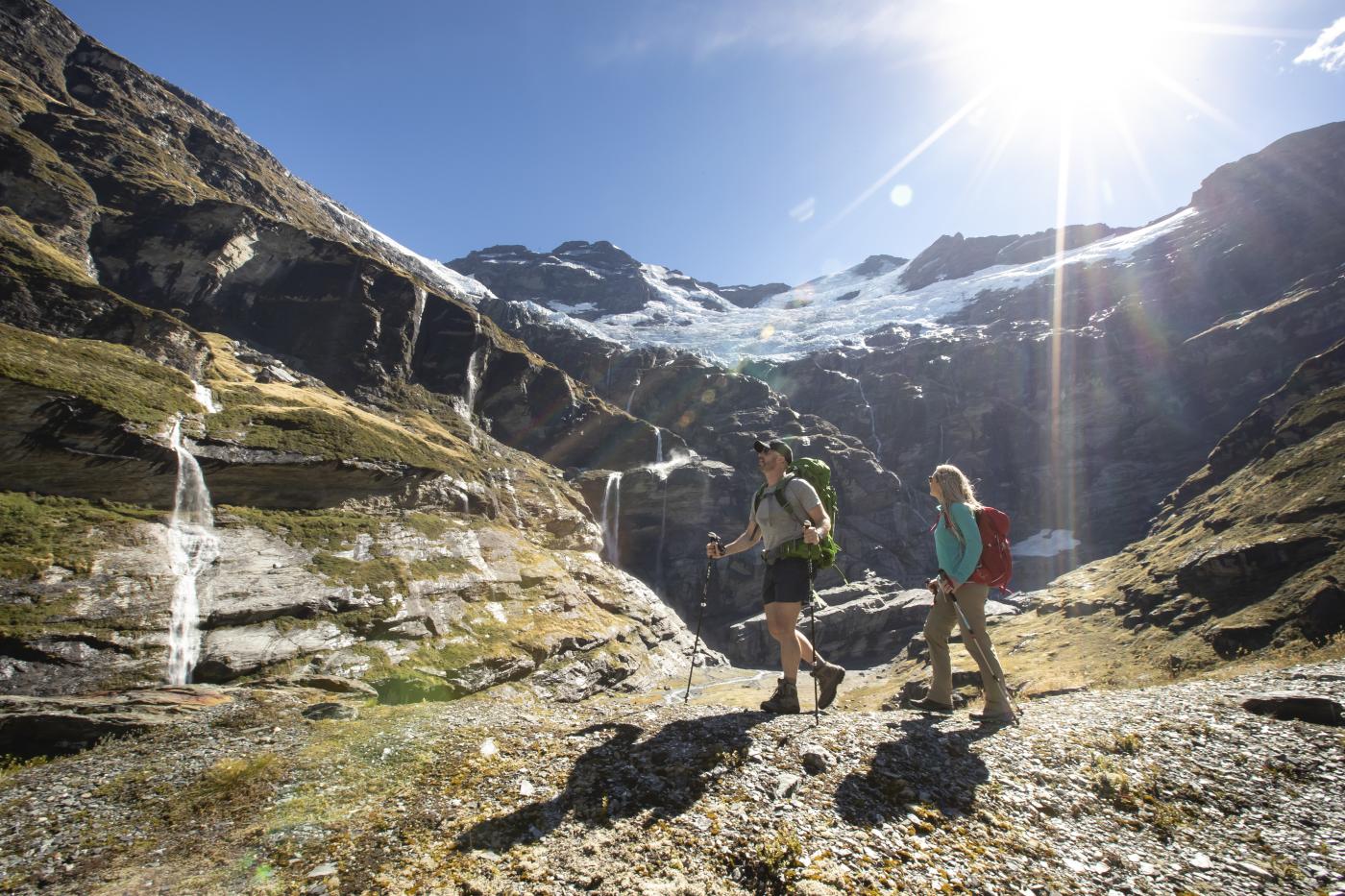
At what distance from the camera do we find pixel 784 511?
34.1 feet

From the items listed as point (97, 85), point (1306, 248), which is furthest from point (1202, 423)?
point (97, 85)

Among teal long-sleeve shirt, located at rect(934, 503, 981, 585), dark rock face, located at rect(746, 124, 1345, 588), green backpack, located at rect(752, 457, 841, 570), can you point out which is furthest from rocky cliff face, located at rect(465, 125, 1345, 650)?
teal long-sleeve shirt, located at rect(934, 503, 981, 585)

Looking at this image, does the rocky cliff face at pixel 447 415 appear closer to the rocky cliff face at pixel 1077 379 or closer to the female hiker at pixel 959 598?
the rocky cliff face at pixel 1077 379

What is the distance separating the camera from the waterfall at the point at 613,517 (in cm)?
8681

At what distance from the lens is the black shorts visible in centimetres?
1002

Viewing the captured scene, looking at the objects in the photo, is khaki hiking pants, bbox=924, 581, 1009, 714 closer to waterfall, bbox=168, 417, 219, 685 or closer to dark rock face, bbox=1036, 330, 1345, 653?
dark rock face, bbox=1036, 330, 1345, 653

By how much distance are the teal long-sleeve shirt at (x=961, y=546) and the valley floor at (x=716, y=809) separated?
2579 millimetres

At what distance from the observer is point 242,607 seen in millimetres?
27484

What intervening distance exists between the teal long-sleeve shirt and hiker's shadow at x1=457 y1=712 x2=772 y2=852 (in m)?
4.60

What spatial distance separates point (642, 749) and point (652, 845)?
2419mm

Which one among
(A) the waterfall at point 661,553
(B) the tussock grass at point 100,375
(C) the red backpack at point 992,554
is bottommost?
(A) the waterfall at point 661,553

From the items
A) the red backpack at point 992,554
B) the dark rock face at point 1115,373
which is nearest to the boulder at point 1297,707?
the red backpack at point 992,554

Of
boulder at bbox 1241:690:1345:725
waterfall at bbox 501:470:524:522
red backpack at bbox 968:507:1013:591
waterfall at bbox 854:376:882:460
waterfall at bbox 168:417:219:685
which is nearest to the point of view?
boulder at bbox 1241:690:1345:725

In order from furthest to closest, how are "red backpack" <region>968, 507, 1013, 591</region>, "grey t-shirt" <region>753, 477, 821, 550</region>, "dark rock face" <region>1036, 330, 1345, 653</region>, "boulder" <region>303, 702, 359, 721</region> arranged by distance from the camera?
"dark rock face" <region>1036, 330, 1345, 653</region> < "boulder" <region>303, 702, 359, 721</region> < "red backpack" <region>968, 507, 1013, 591</region> < "grey t-shirt" <region>753, 477, 821, 550</region>
